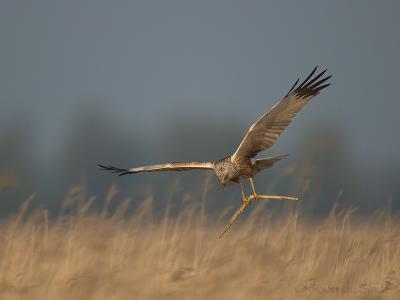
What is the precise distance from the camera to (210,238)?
8.35 metres

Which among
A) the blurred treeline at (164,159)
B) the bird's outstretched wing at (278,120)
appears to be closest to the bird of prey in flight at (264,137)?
the bird's outstretched wing at (278,120)

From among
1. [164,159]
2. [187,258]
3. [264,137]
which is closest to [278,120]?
[264,137]

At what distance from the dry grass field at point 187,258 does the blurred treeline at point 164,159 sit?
21452mm

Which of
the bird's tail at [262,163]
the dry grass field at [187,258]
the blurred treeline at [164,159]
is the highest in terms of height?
the bird's tail at [262,163]

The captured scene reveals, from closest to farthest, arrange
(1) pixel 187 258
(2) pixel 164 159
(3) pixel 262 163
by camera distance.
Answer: (1) pixel 187 258
(3) pixel 262 163
(2) pixel 164 159

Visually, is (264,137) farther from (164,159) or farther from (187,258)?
(164,159)

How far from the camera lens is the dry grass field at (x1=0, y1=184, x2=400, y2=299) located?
7148 millimetres

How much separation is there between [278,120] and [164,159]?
50610 millimetres

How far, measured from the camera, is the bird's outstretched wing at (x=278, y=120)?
8.45 m

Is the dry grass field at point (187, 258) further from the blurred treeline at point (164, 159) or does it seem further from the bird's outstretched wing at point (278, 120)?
the blurred treeline at point (164, 159)

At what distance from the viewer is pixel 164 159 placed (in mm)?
59062

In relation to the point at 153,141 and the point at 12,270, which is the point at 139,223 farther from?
the point at 153,141

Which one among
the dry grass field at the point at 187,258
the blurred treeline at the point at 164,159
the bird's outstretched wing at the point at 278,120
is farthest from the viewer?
the blurred treeline at the point at 164,159

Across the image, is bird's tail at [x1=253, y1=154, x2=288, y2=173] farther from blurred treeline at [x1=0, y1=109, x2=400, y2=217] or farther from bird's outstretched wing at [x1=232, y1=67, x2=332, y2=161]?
blurred treeline at [x1=0, y1=109, x2=400, y2=217]
